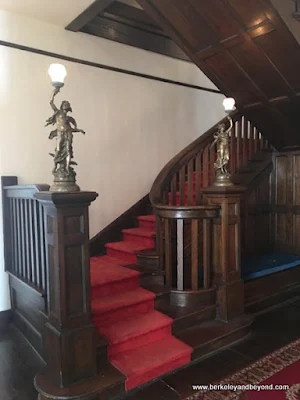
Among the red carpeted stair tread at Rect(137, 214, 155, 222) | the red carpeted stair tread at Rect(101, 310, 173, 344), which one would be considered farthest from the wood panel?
the red carpeted stair tread at Rect(137, 214, 155, 222)

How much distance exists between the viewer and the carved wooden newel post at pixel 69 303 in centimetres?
199

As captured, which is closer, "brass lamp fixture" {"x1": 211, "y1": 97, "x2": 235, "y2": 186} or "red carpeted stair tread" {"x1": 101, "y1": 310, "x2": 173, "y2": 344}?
"red carpeted stair tread" {"x1": 101, "y1": 310, "x2": 173, "y2": 344}

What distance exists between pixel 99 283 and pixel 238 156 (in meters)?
2.36

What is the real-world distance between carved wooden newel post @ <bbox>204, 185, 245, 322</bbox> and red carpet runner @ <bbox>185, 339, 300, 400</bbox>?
1.75 feet

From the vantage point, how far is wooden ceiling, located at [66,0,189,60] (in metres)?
3.48

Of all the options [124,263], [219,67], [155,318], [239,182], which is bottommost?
[155,318]

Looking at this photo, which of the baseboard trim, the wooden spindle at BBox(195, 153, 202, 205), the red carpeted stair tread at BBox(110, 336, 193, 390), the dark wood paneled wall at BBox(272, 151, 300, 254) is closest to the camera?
the red carpeted stair tread at BBox(110, 336, 193, 390)

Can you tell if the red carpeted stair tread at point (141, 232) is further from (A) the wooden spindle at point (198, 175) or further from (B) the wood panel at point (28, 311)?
(B) the wood panel at point (28, 311)

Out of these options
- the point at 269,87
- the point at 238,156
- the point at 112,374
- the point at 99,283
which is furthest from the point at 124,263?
the point at 269,87

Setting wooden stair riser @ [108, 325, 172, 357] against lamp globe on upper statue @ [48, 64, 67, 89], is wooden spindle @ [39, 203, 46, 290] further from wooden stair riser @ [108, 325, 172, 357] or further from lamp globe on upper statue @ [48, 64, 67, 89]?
lamp globe on upper statue @ [48, 64, 67, 89]

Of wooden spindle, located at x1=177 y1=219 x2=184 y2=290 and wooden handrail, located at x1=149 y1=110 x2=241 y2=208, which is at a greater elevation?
wooden handrail, located at x1=149 y1=110 x2=241 y2=208

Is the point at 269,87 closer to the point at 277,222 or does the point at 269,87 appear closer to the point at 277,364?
the point at 277,222

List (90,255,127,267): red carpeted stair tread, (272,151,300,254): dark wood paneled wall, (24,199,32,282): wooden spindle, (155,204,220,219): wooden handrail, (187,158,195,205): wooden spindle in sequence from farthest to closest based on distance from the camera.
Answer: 1. (272,151,300,254): dark wood paneled wall
2. (187,158,195,205): wooden spindle
3. (90,255,127,267): red carpeted stair tread
4. (155,204,220,219): wooden handrail
5. (24,199,32,282): wooden spindle

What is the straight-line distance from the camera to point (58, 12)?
3295 millimetres
